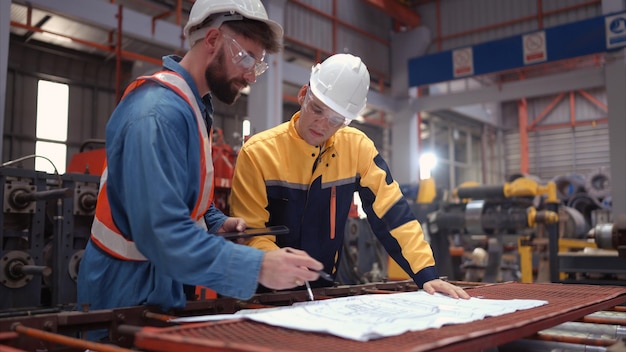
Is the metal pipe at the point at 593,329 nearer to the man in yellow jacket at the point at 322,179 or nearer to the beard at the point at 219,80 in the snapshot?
the man in yellow jacket at the point at 322,179

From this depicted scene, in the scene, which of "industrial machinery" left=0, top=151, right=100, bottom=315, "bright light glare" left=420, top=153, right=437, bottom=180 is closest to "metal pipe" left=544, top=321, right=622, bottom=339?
"industrial machinery" left=0, top=151, right=100, bottom=315

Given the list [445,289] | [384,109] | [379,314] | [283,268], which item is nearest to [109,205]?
[283,268]

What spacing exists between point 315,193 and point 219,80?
36.5 inches

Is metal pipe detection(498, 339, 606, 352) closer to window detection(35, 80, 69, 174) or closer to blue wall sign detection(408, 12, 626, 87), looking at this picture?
blue wall sign detection(408, 12, 626, 87)

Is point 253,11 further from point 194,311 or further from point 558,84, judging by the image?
point 558,84

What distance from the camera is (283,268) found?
1286mm

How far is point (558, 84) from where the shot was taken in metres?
9.97

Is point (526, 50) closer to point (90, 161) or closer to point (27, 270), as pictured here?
point (90, 161)

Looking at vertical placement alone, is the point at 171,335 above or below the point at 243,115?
below

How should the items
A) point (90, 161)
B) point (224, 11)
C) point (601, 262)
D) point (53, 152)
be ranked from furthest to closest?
point (53, 152) → point (90, 161) → point (601, 262) → point (224, 11)

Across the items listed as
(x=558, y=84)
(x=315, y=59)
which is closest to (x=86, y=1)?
(x=315, y=59)

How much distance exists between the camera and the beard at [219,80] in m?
1.64

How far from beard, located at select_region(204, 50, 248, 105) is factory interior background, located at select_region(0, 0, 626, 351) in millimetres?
885

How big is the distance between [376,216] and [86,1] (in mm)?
6298
